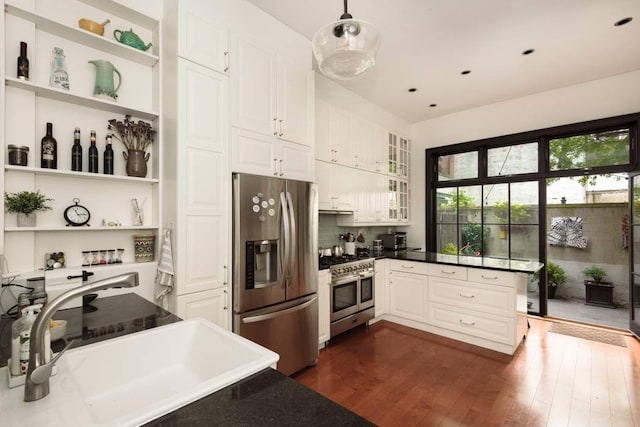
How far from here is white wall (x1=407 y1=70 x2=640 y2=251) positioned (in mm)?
3498

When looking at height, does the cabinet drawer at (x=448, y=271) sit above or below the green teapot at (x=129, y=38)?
below

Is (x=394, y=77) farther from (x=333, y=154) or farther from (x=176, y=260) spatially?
(x=176, y=260)

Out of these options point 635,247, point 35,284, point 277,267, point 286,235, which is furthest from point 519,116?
point 35,284

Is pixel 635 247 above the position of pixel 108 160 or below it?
below

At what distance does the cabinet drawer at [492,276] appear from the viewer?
299cm

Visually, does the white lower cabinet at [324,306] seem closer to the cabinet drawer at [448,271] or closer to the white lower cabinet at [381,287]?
the white lower cabinet at [381,287]

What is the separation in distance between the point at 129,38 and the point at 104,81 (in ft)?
1.17

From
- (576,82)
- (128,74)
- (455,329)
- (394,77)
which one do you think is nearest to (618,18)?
(576,82)

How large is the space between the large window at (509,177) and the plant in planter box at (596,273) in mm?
1743

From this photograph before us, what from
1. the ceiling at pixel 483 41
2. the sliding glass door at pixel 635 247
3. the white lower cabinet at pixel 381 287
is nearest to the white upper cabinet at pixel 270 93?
the ceiling at pixel 483 41

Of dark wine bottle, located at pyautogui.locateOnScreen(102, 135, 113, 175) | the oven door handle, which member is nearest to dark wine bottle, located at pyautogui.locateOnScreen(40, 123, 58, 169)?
dark wine bottle, located at pyautogui.locateOnScreen(102, 135, 113, 175)

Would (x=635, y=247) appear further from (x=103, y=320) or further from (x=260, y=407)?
(x=103, y=320)

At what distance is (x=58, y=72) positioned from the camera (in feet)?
5.93

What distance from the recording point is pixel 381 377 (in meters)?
2.56
